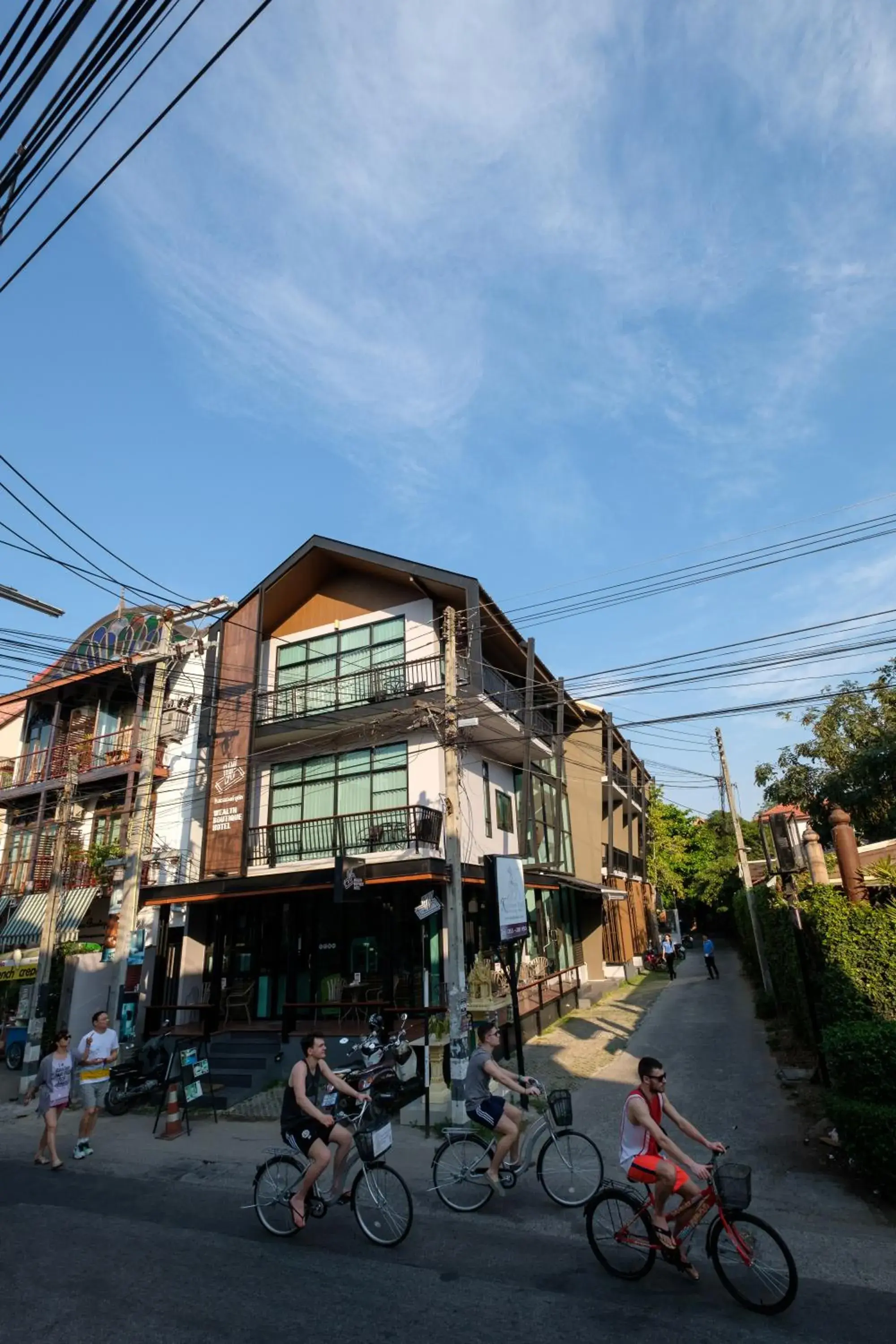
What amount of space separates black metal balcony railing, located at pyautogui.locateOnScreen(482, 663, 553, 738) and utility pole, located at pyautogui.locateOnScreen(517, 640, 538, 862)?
0.26 metres

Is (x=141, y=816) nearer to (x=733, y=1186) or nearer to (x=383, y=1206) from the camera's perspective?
(x=383, y=1206)

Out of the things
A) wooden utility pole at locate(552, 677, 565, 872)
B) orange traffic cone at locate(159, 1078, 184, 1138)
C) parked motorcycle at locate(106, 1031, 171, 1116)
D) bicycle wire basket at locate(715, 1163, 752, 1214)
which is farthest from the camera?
wooden utility pole at locate(552, 677, 565, 872)

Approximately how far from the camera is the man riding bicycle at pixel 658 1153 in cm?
522

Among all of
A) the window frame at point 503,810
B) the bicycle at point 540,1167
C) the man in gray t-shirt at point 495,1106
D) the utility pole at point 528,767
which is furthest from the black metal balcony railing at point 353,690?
the bicycle at point 540,1167

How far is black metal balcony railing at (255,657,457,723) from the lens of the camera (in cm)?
1758

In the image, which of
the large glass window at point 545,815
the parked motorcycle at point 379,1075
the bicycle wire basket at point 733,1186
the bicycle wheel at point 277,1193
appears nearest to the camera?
the bicycle wire basket at point 733,1186

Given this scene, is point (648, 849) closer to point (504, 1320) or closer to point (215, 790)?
point (215, 790)

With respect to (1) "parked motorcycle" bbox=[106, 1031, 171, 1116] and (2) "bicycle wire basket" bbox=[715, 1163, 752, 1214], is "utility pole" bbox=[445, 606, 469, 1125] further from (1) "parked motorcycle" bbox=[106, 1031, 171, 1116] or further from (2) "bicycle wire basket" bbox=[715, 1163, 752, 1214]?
(1) "parked motorcycle" bbox=[106, 1031, 171, 1116]

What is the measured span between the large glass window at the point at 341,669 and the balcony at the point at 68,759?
14.4ft

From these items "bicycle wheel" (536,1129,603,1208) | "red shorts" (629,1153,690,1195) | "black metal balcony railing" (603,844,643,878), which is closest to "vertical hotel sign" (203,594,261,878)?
"bicycle wheel" (536,1129,603,1208)

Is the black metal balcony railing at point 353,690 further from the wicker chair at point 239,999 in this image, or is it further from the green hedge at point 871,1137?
the green hedge at point 871,1137

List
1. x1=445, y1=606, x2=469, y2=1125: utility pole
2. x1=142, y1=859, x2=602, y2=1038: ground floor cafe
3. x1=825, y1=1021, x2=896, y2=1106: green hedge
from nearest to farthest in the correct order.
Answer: x1=825, y1=1021, x2=896, y2=1106: green hedge < x1=445, y1=606, x2=469, y2=1125: utility pole < x1=142, y1=859, x2=602, y2=1038: ground floor cafe

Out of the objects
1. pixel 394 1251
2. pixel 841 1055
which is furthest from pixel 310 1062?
pixel 841 1055

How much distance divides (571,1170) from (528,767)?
11.2 meters
